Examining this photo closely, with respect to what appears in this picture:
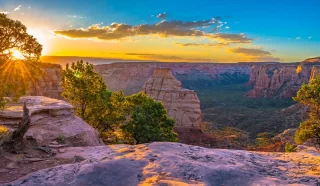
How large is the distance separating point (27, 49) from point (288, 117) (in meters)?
75.0

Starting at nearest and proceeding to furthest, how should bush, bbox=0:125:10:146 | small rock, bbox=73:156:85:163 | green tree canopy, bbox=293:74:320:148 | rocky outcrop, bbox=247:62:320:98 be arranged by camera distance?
small rock, bbox=73:156:85:163 → bush, bbox=0:125:10:146 → green tree canopy, bbox=293:74:320:148 → rocky outcrop, bbox=247:62:320:98

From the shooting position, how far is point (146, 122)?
24578 millimetres

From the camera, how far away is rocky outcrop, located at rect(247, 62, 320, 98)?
121125 mm

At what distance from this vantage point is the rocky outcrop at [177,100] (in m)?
63.9

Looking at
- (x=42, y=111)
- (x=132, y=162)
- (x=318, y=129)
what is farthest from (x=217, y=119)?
(x=132, y=162)

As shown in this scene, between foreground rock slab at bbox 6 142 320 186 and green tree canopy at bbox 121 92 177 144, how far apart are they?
11.3m

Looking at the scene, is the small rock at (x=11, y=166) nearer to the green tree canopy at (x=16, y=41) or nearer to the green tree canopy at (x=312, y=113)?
the green tree canopy at (x=16, y=41)

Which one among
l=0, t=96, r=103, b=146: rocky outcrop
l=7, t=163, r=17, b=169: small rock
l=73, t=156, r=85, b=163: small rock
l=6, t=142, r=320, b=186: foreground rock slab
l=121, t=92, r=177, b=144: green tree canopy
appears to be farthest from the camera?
l=121, t=92, r=177, b=144: green tree canopy

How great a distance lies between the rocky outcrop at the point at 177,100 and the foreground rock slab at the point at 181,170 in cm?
5133

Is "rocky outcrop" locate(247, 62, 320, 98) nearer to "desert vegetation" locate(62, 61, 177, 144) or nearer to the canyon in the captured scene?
the canyon

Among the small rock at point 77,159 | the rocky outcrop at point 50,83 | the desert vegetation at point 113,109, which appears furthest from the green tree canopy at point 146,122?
the rocky outcrop at point 50,83

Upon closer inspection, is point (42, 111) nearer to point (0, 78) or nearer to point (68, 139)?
point (68, 139)

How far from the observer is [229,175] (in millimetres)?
9477

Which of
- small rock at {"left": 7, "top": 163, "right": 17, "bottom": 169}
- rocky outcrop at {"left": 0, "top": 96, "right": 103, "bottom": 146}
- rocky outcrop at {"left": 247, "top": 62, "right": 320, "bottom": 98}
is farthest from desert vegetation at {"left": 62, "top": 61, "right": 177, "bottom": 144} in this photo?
rocky outcrop at {"left": 247, "top": 62, "right": 320, "bottom": 98}
